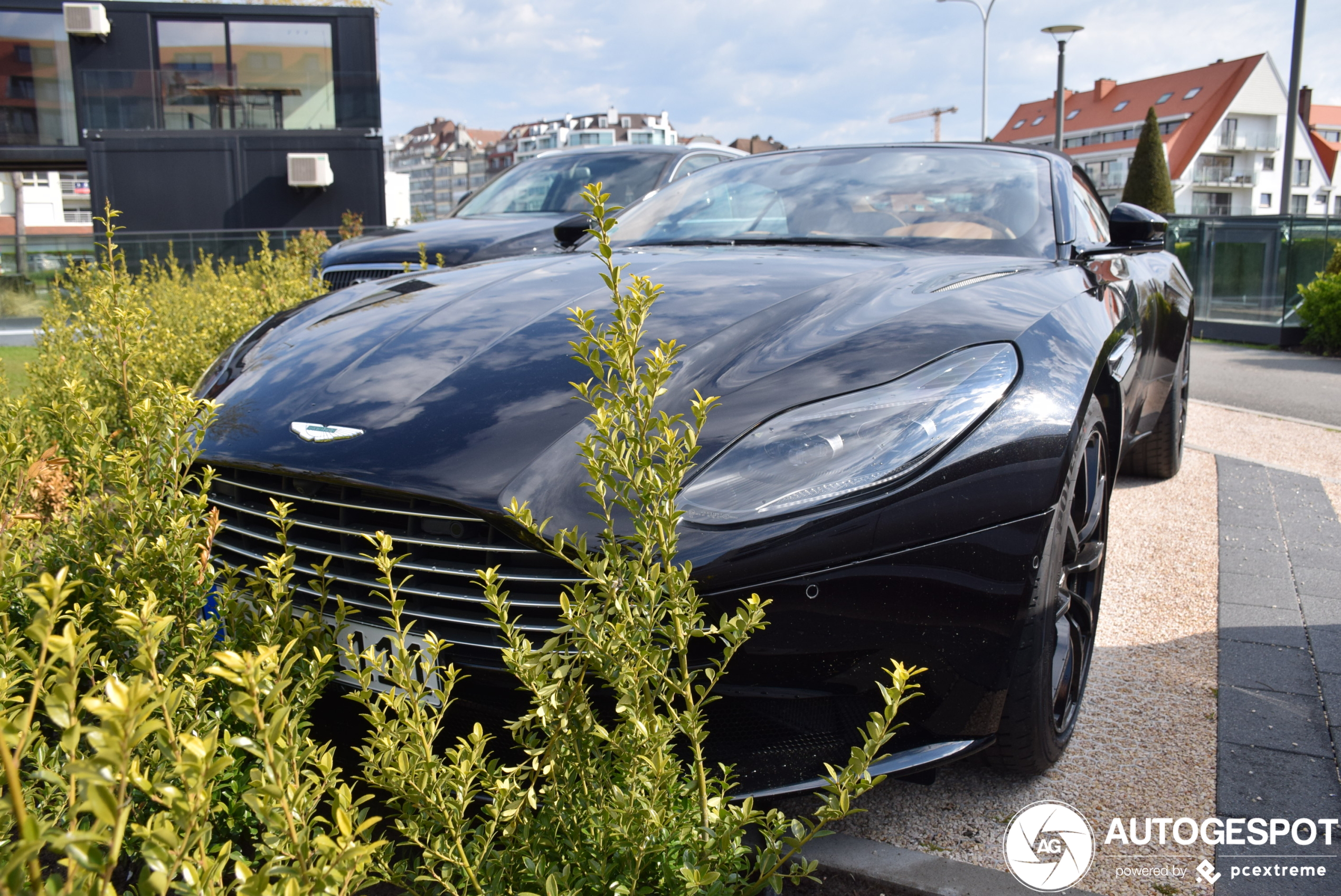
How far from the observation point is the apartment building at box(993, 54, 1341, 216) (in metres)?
72.7

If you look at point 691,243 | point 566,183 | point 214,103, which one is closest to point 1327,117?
point 214,103

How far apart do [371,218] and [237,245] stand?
16.3ft

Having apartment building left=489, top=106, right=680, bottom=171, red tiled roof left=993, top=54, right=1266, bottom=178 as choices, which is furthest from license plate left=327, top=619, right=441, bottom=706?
apartment building left=489, top=106, right=680, bottom=171

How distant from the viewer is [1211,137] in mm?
73375

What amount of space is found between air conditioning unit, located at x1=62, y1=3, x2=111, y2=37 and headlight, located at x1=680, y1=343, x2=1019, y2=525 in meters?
24.4

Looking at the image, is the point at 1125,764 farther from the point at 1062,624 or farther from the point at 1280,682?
the point at 1280,682

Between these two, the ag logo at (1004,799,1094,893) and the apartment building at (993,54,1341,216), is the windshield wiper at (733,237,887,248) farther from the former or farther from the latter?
the apartment building at (993,54,1341,216)

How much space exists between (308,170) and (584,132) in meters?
129

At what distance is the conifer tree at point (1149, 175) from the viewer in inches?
1166

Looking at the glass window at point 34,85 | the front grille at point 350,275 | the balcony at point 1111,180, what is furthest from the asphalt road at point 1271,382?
the balcony at point 1111,180

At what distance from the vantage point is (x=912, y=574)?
181 cm

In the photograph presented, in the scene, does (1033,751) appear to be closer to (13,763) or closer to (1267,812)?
(1267,812)

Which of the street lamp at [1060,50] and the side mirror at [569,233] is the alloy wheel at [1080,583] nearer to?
the side mirror at [569,233]

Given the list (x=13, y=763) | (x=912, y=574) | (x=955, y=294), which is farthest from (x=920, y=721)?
(x=13, y=763)
